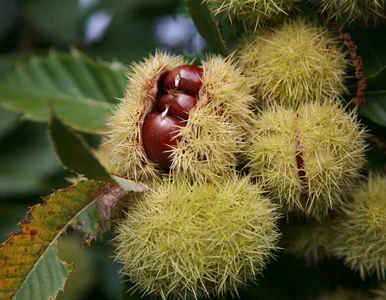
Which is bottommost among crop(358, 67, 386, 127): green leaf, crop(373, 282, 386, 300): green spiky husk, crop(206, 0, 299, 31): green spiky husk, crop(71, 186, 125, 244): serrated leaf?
crop(373, 282, 386, 300): green spiky husk

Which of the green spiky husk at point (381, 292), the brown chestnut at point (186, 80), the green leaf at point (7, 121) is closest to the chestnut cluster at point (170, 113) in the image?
the brown chestnut at point (186, 80)

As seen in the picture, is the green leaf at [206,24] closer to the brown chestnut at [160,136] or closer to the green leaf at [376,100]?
the brown chestnut at [160,136]

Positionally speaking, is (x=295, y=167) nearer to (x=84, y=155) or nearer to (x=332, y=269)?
(x=84, y=155)

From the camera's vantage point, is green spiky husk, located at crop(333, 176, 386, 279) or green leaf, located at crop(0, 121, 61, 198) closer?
green spiky husk, located at crop(333, 176, 386, 279)

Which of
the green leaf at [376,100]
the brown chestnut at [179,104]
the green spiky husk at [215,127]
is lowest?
the green leaf at [376,100]

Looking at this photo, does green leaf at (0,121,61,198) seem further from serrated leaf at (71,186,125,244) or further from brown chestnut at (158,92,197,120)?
brown chestnut at (158,92,197,120)

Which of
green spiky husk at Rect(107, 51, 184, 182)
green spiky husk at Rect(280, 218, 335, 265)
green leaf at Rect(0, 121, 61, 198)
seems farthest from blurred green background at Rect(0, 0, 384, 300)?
green spiky husk at Rect(107, 51, 184, 182)

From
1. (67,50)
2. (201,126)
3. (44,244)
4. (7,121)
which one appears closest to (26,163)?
(7,121)

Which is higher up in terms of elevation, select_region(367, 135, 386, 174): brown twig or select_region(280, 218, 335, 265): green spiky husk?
select_region(367, 135, 386, 174): brown twig
